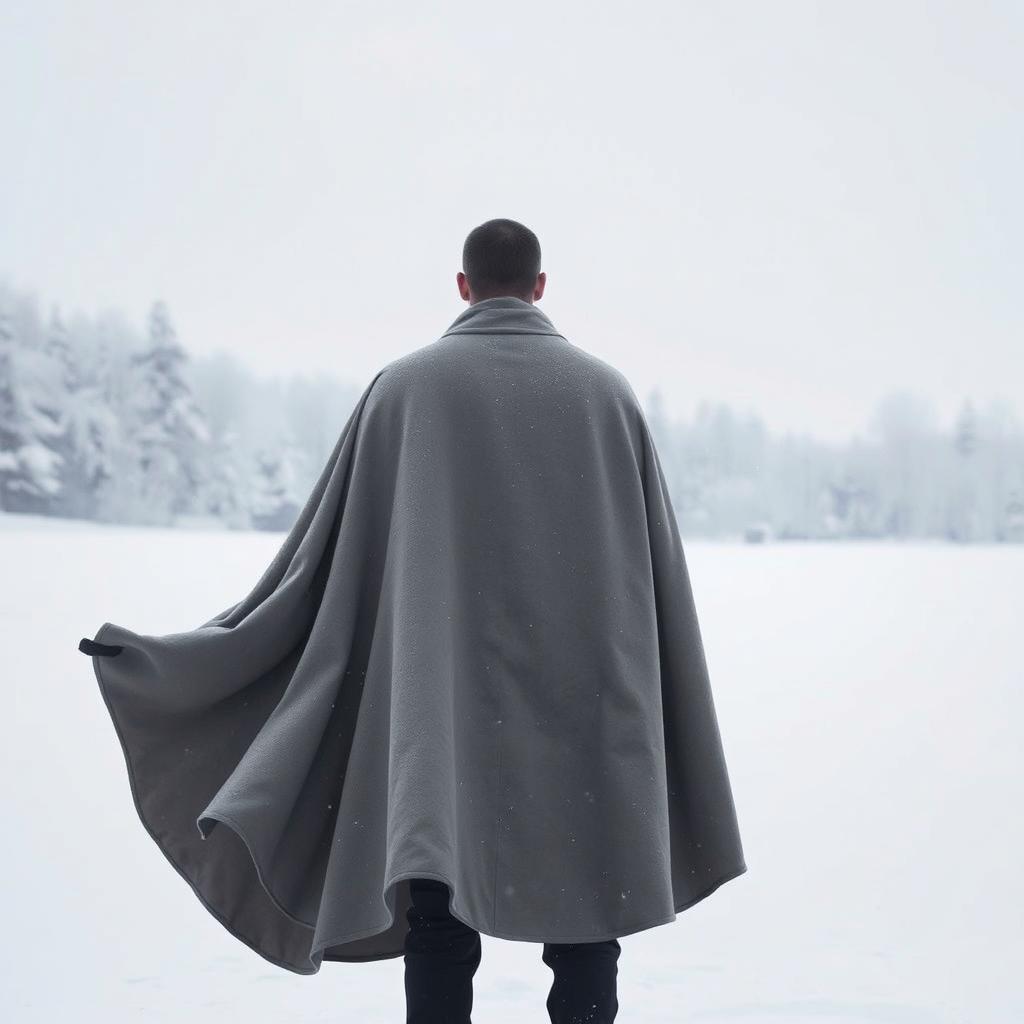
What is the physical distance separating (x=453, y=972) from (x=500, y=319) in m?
1.11

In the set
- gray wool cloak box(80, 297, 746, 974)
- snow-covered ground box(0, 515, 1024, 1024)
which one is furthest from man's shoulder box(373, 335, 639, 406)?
snow-covered ground box(0, 515, 1024, 1024)

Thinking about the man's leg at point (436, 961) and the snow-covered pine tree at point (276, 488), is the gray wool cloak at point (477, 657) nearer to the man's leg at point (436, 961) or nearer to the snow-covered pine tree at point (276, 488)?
the man's leg at point (436, 961)

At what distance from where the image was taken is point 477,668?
7.45ft

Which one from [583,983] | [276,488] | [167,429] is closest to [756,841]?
[583,983]

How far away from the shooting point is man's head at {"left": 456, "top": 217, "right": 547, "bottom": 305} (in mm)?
2396

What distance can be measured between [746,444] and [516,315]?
46.8ft

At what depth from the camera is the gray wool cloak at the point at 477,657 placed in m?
2.23

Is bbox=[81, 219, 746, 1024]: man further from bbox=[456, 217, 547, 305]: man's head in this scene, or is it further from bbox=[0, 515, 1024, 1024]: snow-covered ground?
bbox=[0, 515, 1024, 1024]: snow-covered ground

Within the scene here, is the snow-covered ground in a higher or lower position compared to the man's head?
lower

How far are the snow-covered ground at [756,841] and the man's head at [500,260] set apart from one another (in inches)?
73.2

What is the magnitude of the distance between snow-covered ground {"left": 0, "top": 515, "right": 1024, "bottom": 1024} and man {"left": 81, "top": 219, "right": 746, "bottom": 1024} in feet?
3.90

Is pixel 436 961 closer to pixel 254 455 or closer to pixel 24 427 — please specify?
pixel 254 455

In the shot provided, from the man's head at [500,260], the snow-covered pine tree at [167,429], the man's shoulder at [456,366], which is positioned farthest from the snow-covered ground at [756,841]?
→ the snow-covered pine tree at [167,429]

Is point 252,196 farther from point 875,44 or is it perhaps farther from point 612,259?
point 875,44
